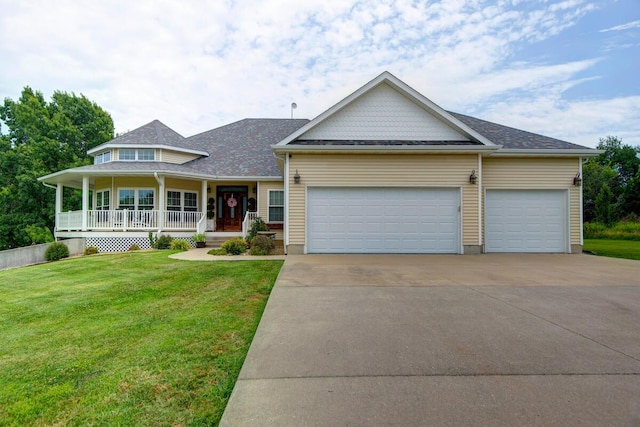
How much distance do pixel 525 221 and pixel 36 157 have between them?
30183 mm

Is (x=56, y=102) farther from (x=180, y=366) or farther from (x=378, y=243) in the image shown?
(x=180, y=366)

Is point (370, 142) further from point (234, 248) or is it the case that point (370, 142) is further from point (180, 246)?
point (180, 246)

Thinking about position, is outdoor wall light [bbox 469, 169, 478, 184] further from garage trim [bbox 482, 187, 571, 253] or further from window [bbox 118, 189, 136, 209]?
window [bbox 118, 189, 136, 209]

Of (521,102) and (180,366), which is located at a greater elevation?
Result: (521,102)

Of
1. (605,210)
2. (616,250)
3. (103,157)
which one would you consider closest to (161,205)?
(103,157)

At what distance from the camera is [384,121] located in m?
11.1

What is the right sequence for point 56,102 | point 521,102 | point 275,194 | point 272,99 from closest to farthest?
point 275,194 < point 521,102 < point 272,99 < point 56,102

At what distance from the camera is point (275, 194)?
1480 cm

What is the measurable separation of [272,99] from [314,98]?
110 inches

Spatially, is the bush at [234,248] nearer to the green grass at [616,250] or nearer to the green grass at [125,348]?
the green grass at [125,348]

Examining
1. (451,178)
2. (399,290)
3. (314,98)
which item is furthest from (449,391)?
(314,98)

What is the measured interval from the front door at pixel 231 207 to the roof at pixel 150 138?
368cm

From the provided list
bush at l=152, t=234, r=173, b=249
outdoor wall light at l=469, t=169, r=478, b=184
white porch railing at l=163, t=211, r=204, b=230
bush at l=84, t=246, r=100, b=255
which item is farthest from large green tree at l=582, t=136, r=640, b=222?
bush at l=84, t=246, r=100, b=255

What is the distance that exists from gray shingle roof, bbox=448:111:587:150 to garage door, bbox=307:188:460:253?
10.2 ft
